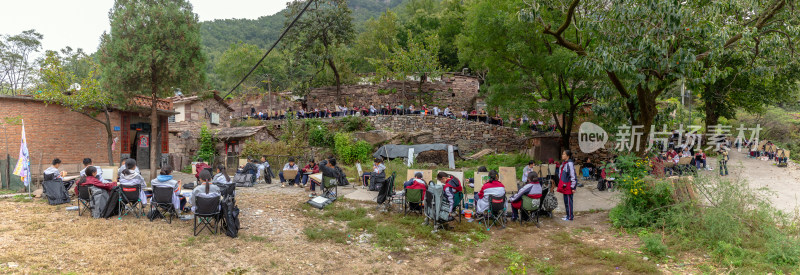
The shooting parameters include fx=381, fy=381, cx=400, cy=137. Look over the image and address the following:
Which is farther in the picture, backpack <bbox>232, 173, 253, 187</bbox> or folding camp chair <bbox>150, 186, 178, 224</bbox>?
backpack <bbox>232, 173, 253, 187</bbox>

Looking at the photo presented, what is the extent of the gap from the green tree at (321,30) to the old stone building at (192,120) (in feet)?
21.4

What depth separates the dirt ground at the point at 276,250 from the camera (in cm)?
494

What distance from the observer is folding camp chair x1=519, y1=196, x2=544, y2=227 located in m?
7.21

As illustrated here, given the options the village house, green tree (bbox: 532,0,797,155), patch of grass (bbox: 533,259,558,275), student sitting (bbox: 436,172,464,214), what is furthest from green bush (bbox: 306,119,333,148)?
patch of grass (bbox: 533,259,558,275)

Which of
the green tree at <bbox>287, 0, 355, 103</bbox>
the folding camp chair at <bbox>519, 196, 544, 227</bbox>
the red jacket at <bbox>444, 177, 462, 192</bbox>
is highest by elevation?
the green tree at <bbox>287, 0, 355, 103</bbox>

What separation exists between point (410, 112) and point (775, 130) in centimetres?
2366

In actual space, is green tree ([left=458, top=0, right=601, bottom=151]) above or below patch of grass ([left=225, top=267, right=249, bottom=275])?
above

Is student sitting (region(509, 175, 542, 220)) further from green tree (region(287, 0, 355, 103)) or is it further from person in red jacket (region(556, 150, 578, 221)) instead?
green tree (region(287, 0, 355, 103))

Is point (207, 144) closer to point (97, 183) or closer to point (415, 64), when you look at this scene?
point (415, 64)

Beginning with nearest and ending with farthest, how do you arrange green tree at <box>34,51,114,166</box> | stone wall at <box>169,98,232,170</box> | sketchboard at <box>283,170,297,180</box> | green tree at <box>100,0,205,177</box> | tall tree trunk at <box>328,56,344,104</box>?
sketchboard at <box>283,170,297,180</box>
green tree at <box>100,0,205,177</box>
green tree at <box>34,51,114,166</box>
stone wall at <box>169,98,232,170</box>
tall tree trunk at <box>328,56,344,104</box>

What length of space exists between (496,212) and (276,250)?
3.93 metres

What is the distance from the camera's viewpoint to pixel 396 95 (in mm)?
28047

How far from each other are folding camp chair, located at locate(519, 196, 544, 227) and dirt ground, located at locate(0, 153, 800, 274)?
18cm

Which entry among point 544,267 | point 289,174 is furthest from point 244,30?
point 544,267
